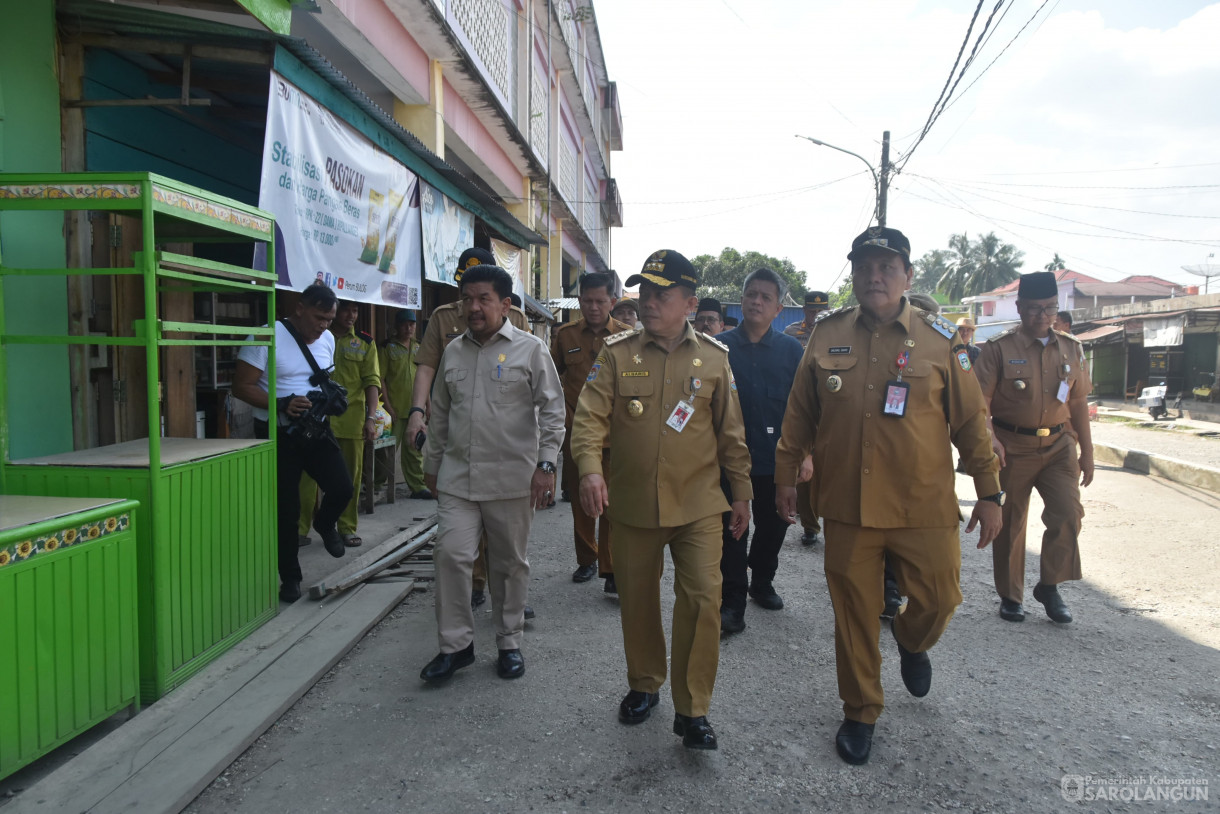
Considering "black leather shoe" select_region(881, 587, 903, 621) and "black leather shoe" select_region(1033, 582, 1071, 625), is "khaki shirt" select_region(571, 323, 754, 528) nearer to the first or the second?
"black leather shoe" select_region(881, 587, 903, 621)

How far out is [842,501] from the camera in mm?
3182

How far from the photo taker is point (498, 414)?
378 cm

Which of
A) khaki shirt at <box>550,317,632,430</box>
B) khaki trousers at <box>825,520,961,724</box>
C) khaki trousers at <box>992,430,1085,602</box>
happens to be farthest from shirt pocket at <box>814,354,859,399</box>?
khaki shirt at <box>550,317,632,430</box>

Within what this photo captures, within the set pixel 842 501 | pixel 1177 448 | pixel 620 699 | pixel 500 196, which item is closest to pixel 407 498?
pixel 620 699

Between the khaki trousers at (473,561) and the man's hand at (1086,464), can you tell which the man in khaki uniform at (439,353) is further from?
the man's hand at (1086,464)

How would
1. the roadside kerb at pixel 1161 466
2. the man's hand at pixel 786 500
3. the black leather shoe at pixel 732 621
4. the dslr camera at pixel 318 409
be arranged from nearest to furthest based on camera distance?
the man's hand at pixel 786 500, the black leather shoe at pixel 732 621, the dslr camera at pixel 318 409, the roadside kerb at pixel 1161 466

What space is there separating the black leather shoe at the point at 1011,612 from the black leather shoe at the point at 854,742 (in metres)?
2.04

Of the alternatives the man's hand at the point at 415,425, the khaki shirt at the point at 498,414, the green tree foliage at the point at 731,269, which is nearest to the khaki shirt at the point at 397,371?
the man's hand at the point at 415,425

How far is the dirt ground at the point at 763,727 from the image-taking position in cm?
270

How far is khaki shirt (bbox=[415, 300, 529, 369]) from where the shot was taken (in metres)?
4.71

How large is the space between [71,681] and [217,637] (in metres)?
0.95

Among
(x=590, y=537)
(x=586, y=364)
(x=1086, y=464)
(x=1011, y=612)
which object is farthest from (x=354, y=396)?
(x=1086, y=464)

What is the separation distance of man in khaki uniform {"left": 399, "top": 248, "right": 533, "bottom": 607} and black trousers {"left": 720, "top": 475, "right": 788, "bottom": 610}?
122 cm

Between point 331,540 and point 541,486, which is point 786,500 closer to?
point 541,486
